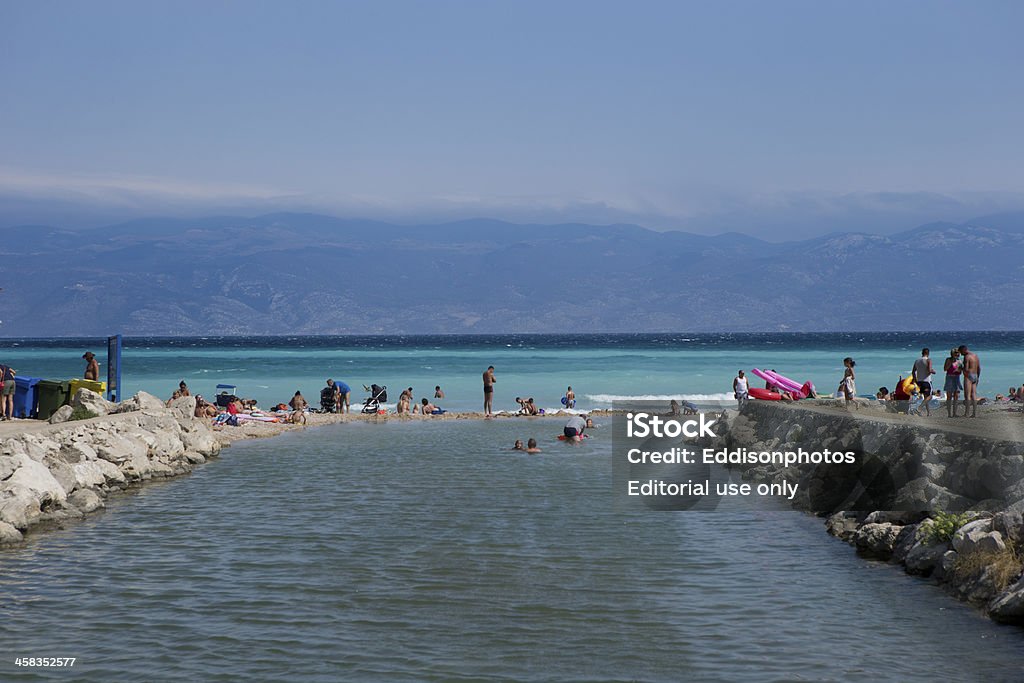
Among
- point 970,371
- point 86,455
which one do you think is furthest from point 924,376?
point 86,455

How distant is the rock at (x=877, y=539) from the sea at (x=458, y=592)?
36 cm

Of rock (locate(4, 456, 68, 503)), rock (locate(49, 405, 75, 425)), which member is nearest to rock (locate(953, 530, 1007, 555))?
rock (locate(4, 456, 68, 503))

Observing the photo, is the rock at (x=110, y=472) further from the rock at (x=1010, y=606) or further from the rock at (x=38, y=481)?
the rock at (x=1010, y=606)

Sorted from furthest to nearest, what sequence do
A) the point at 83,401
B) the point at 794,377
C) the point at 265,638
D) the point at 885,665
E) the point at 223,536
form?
the point at 794,377 → the point at 83,401 → the point at 223,536 → the point at 265,638 → the point at 885,665

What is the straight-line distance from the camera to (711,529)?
17.6 metres

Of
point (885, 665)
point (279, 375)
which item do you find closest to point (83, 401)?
point (885, 665)

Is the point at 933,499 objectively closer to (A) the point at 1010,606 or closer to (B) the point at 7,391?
(A) the point at 1010,606

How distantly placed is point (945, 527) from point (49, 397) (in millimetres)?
23956

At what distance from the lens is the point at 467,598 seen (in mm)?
12695

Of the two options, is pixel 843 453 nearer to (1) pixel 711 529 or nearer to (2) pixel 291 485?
(1) pixel 711 529

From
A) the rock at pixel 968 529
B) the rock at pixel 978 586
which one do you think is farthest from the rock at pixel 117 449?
the rock at pixel 978 586

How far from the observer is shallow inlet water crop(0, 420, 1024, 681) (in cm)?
1020

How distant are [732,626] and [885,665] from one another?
1.84m

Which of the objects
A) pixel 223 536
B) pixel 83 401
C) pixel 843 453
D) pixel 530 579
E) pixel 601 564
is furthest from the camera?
pixel 83 401
